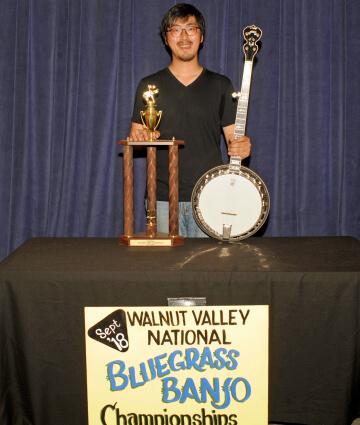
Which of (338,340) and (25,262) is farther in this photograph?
(25,262)

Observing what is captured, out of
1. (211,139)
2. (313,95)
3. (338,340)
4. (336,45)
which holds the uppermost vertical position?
(336,45)

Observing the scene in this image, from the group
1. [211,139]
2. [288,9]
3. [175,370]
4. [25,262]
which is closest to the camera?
[175,370]

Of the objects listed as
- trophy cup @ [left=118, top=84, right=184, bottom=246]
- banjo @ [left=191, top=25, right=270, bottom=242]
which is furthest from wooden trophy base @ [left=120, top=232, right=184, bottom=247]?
banjo @ [left=191, top=25, right=270, bottom=242]

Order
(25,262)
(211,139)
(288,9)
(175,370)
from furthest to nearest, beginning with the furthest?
1. (288,9)
2. (211,139)
3. (25,262)
4. (175,370)

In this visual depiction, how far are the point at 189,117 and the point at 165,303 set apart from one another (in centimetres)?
105

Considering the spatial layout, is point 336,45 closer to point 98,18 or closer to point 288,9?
point 288,9

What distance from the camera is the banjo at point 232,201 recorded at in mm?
1980

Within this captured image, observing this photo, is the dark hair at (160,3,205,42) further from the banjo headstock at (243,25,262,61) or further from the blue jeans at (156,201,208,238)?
the blue jeans at (156,201,208,238)

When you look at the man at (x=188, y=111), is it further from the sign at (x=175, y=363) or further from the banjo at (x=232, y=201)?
the sign at (x=175, y=363)

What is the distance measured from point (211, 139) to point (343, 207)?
1.02 meters

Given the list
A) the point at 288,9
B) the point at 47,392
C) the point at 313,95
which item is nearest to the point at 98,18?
the point at 288,9

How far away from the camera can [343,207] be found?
3059 mm

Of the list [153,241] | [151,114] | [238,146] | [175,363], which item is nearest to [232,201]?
[238,146]

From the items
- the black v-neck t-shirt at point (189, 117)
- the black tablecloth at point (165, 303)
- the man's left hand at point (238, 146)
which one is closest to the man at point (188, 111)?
the black v-neck t-shirt at point (189, 117)
